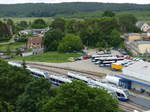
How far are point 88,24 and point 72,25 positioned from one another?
3.73 meters

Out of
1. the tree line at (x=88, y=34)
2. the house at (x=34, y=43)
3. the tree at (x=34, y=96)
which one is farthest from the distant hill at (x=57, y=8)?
the tree at (x=34, y=96)

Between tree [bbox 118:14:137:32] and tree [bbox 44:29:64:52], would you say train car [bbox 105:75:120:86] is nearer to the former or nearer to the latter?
tree [bbox 44:29:64:52]

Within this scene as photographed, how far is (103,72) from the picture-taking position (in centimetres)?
3528

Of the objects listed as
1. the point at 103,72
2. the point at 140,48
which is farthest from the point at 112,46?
the point at 103,72

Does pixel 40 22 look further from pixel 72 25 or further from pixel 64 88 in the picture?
pixel 64 88

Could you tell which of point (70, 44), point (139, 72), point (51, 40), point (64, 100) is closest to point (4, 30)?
point (51, 40)

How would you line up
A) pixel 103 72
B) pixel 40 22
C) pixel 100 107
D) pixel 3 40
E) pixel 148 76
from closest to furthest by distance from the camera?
pixel 100 107, pixel 148 76, pixel 103 72, pixel 3 40, pixel 40 22

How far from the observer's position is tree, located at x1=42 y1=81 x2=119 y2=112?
1680 cm

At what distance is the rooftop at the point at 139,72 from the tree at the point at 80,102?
1168 cm

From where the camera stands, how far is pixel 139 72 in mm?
29281

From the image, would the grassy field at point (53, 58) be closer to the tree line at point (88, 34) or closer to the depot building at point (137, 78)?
the tree line at point (88, 34)

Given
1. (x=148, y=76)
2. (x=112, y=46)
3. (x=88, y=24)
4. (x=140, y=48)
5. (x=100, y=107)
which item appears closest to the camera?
(x=100, y=107)

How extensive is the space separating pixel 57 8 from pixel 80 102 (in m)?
137

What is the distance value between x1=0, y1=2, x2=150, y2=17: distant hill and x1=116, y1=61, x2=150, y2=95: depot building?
104m
